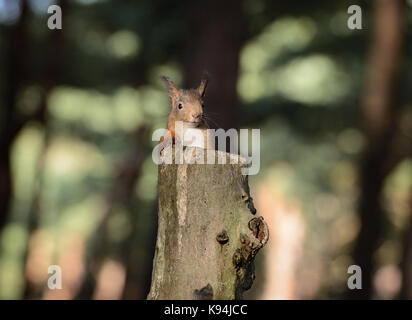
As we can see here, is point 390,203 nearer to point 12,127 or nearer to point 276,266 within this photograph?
point 276,266

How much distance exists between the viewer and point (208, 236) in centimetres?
298

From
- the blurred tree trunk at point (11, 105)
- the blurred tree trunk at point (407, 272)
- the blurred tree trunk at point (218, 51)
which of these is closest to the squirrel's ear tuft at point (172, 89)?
the blurred tree trunk at point (218, 51)

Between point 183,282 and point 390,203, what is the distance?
1752 centimetres

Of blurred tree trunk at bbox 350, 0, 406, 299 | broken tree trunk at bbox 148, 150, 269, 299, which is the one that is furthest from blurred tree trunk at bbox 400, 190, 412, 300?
broken tree trunk at bbox 148, 150, 269, 299

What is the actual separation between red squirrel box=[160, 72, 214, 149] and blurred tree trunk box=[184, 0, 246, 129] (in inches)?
102

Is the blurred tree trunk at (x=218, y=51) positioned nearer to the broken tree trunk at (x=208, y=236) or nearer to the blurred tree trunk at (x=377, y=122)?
the broken tree trunk at (x=208, y=236)

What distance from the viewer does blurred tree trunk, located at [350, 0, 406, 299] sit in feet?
38.7

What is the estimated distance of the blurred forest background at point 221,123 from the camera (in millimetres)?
10367

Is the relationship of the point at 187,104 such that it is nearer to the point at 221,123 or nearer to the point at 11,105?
the point at 221,123

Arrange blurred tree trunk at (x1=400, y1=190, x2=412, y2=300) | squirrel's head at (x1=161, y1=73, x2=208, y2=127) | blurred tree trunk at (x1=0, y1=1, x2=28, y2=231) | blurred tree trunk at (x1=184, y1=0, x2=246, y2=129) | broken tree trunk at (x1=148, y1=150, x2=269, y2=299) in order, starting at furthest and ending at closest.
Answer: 1. blurred tree trunk at (x1=400, y1=190, x2=412, y2=300)
2. blurred tree trunk at (x1=0, y1=1, x2=28, y2=231)
3. blurred tree trunk at (x1=184, y1=0, x2=246, y2=129)
4. squirrel's head at (x1=161, y1=73, x2=208, y2=127)
5. broken tree trunk at (x1=148, y1=150, x2=269, y2=299)

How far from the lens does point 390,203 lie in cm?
1933

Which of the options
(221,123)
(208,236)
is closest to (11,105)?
(221,123)

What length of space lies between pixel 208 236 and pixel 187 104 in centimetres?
158

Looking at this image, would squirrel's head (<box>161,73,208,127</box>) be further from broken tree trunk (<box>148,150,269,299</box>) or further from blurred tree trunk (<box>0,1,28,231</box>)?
blurred tree trunk (<box>0,1,28,231</box>)
